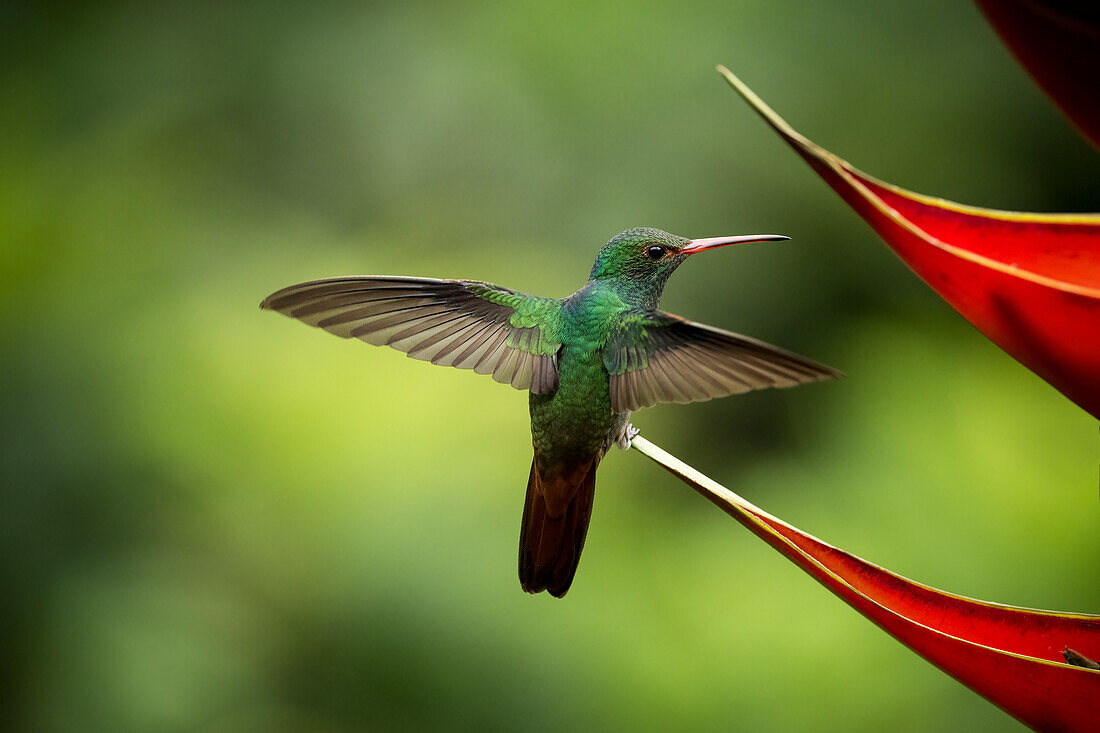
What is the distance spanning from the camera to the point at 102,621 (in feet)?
5.20

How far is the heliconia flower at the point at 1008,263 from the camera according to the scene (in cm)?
29

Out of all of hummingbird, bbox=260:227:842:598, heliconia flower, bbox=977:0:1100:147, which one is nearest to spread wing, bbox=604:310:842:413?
hummingbird, bbox=260:227:842:598

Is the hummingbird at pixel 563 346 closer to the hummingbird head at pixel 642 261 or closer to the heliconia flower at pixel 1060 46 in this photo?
the hummingbird head at pixel 642 261

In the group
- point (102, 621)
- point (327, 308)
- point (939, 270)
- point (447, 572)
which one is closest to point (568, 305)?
point (327, 308)

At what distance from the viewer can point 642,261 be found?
2.06 feet

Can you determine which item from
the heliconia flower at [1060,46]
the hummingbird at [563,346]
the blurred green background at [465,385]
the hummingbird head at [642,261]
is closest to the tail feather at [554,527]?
the hummingbird at [563,346]

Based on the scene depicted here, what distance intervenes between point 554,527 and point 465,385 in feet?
3.39

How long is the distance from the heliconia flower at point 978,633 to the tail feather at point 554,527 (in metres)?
0.29

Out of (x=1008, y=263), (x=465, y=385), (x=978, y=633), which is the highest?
(x=465, y=385)

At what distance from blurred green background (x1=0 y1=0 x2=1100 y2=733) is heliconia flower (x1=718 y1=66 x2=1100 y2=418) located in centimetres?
123

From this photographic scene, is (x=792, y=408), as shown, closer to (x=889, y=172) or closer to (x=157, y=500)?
(x=889, y=172)

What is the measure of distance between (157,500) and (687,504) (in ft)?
2.66

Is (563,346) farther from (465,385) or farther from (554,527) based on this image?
(465,385)

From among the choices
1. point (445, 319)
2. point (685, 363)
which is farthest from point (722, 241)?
point (445, 319)
